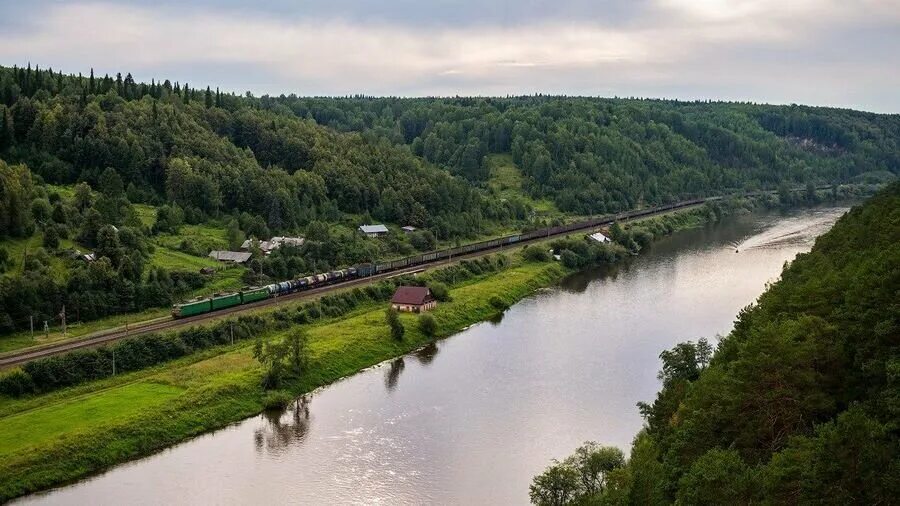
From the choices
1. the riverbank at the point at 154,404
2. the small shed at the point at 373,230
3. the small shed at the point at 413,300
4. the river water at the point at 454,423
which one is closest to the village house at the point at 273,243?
the small shed at the point at 373,230

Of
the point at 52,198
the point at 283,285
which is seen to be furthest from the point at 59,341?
the point at 52,198

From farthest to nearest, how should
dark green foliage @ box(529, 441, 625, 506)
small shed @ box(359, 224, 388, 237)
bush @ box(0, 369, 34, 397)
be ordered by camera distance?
small shed @ box(359, 224, 388, 237) → bush @ box(0, 369, 34, 397) → dark green foliage @ box(529, 441, 625, 506)

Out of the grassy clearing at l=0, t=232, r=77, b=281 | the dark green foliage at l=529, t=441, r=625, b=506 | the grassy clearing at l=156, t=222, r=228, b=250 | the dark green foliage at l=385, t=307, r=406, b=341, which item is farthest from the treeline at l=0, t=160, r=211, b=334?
the dark green foliage at l=529, t=441, r=625, b=506

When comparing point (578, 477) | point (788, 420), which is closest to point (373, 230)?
point (578, 477)

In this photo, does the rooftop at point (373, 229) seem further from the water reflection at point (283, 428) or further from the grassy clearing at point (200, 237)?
the water reflection at point (283, 428)

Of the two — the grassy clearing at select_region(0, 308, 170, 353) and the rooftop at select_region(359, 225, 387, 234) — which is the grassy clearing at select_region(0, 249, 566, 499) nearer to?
the grassy clearing at select_region(0, 308, 170, 353)
